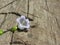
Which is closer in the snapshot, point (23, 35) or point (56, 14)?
point (23, 35)

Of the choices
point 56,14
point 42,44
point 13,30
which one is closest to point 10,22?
point 13,30

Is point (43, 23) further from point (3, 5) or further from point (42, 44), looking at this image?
point (3, 5)

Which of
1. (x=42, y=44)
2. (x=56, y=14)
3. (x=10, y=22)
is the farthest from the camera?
(x=56, y=14)
